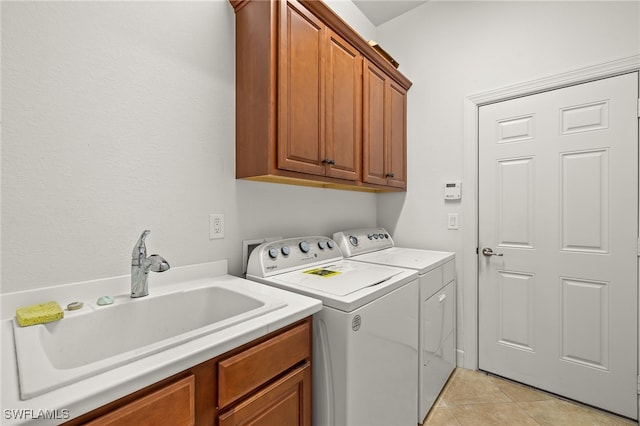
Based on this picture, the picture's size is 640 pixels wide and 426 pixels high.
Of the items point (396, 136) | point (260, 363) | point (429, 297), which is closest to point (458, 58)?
point (396, 136)

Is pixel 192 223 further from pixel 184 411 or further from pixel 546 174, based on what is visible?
pixel 546 174

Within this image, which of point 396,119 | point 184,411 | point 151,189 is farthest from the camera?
point 396,119

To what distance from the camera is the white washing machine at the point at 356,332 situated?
1.08 metres

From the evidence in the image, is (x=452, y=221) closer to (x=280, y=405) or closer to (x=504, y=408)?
(x=504, y=408)

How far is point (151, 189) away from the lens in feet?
4.09

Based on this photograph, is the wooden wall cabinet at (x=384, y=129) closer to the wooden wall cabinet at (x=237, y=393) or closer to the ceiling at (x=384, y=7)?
the ceiling at (x=384, y=7)

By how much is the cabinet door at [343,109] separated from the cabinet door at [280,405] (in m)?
1.06

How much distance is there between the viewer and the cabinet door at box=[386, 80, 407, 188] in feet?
7.43

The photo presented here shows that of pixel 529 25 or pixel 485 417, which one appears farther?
pixel 529 25

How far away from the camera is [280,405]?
37.8 inches

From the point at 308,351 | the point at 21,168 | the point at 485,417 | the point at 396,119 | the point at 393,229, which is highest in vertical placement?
the point at 396,119

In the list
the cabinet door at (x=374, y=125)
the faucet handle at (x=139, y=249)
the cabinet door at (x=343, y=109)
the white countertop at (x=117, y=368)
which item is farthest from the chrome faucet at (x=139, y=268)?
the cabinet door at (x=374, y=125)

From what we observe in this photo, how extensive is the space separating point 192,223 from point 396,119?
5.84 feet

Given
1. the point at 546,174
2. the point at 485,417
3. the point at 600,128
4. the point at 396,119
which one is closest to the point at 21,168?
the point at 396,119
